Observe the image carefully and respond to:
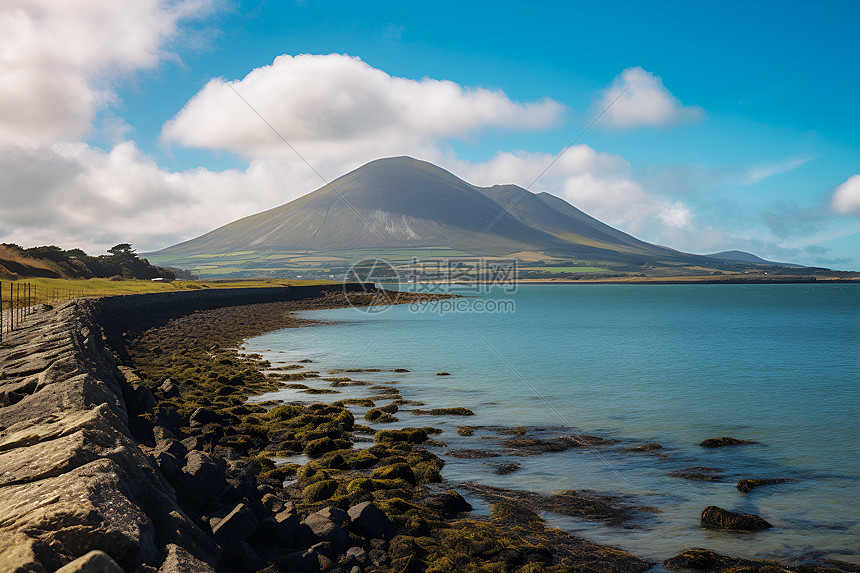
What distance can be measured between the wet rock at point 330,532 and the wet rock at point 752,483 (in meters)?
9.97

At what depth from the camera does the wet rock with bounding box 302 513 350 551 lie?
9.73 m

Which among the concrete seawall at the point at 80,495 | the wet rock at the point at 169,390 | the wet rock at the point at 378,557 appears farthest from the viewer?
the wet rock at the point at 169,390

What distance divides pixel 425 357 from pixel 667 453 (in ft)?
84.3

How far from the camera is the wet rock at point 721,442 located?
60.4 feet

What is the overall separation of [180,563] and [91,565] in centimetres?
141

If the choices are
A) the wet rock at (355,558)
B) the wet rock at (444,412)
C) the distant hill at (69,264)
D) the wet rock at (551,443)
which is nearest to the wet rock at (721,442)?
the wet rock at (551,443)

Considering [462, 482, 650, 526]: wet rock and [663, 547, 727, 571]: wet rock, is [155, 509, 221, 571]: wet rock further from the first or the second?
[663, 547, 727, 571]: wet rock

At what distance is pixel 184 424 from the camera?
58.6 feet

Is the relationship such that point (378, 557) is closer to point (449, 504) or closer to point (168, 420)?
point (449, 504)

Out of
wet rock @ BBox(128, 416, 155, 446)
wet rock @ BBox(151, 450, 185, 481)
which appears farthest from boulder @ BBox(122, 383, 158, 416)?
wet rock @ BBox(151, 450, 185, 481)

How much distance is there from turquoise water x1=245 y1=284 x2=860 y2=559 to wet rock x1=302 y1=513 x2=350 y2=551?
141 inches

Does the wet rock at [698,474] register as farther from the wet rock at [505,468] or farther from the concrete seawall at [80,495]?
the concrete seawall at [80,495]

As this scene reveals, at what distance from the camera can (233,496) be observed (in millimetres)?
10875

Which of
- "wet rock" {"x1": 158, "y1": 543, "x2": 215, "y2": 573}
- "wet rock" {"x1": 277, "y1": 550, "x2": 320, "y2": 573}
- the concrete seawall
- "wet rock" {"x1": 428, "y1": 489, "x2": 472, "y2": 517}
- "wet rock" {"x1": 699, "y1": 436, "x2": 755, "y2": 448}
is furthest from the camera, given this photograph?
"wet rock" {"x1": 699, "y1": 436, "x2": 755, "y2": 448}
